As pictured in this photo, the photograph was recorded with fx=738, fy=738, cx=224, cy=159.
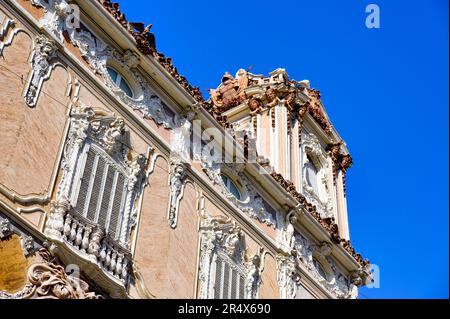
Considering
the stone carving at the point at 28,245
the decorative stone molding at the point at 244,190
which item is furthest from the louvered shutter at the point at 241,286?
the stone carving at the point at 28,245

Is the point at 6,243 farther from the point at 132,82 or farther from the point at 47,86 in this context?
the point at 132,82

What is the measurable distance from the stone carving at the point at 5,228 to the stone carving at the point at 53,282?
790mm

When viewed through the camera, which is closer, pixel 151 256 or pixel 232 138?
pixel 151 256

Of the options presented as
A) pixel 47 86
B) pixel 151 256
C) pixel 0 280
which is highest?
pixel 47 86

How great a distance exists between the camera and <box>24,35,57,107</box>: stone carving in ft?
55.0

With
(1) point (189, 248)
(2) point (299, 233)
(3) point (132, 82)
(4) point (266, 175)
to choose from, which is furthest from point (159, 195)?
A: (2) point (299, 233)

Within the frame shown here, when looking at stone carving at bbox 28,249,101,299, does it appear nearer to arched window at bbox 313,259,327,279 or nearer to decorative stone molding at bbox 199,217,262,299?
decorative stone molding at bbox 199,217,262,299

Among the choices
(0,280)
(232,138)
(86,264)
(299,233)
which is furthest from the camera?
(299,233)

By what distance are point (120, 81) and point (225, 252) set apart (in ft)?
18.5

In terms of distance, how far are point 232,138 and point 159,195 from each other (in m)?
4.71

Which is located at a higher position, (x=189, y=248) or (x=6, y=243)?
(x=189, y=248)

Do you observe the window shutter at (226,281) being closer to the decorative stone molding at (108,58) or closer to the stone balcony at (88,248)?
the stone balcony at (88,248)

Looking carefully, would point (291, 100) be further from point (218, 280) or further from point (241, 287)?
point (218, 280)
